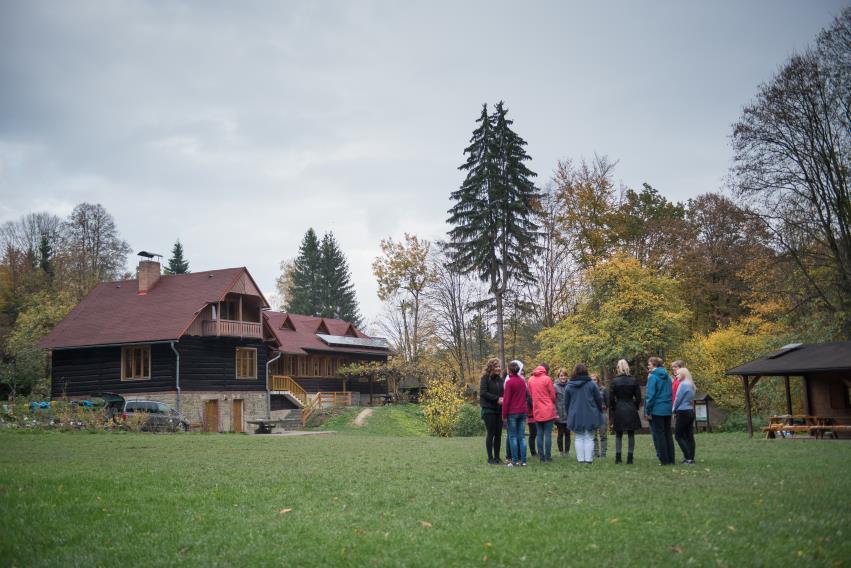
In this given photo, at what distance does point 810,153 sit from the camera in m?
26.4

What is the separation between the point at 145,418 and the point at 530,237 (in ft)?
71.8

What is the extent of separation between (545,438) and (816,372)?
1348cm

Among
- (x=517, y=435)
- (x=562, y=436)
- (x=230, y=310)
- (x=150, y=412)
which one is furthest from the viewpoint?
(x=230, y=310)

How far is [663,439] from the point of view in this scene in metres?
12.5

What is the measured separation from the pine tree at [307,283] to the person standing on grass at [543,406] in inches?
2358

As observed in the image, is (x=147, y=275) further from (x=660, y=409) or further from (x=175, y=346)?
(x=660, y=409)

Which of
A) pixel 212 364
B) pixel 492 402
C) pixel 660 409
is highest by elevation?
pixel 212 364

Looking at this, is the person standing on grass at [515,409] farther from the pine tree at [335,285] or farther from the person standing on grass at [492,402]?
the pine tree at [335,285]

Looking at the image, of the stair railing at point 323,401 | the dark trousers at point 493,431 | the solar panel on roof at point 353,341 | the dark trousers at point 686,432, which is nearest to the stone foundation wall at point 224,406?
the stair railing at point 323,401

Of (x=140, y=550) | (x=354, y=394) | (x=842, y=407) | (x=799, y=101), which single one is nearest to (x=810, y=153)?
(x=799, y=101)

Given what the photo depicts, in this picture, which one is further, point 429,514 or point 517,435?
point 517,435

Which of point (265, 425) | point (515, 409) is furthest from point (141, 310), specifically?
point (515, 409)

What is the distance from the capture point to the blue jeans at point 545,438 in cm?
1323

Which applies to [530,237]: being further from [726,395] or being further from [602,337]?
[726,395]
